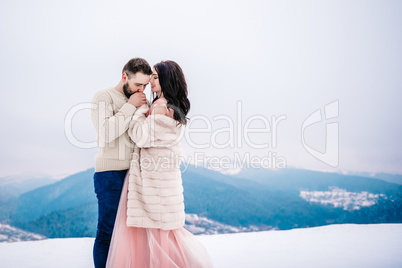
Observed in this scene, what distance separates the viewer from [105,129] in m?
1.67

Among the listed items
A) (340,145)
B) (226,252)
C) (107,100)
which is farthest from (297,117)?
(107,100)

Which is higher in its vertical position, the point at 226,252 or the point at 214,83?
the point at 214,83

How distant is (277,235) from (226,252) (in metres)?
0.89

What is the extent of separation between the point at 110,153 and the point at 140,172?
0.64ft

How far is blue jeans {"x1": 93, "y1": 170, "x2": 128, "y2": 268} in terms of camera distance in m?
1.72

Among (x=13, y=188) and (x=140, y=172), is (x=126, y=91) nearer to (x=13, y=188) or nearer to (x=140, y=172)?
(x=140, y=172)

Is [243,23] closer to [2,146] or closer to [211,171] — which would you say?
[211,171]

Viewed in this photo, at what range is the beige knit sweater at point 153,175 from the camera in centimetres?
169

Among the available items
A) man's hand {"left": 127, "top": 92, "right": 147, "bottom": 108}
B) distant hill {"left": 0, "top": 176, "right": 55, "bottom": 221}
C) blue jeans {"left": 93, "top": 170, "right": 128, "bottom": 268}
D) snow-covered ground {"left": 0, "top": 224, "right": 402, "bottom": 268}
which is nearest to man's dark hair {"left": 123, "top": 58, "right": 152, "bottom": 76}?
man's hand {"left": 127, "top": 92, "right": 147, "bottom": 108}

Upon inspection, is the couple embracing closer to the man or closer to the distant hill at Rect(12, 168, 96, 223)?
the man

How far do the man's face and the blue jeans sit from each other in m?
0.47

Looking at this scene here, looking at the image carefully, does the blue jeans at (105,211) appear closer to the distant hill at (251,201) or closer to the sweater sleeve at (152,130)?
the sweater sleeve at (152,130)

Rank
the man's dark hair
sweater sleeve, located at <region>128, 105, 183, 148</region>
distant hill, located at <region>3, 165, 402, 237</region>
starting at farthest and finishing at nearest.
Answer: distant hill, located at <region>3, 165, 402, 237</region>
the man's dark hair
sweater sleeve, located at <region>128, 105, 183, 148</region>

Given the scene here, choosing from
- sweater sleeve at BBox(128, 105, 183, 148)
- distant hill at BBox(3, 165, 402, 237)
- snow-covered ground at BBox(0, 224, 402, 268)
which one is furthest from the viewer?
distant hill at BBox(3, 165, 402, 237)
